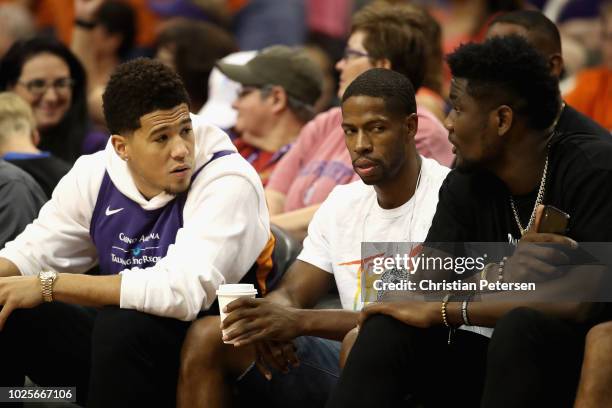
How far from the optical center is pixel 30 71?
605 cm

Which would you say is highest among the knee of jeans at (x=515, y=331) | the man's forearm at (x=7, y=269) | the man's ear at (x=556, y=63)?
the man's ear at (x=556, y=63)

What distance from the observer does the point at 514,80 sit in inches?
140

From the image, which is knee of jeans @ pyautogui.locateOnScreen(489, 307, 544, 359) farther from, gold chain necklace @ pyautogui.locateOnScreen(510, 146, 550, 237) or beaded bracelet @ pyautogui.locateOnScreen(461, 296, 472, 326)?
gold chain necklace @ pyautogui.locateOnScreen(510, 146, 550, 237)

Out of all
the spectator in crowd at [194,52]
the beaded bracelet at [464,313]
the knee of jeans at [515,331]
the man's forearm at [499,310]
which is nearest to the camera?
the knee of jeans at [515,331]

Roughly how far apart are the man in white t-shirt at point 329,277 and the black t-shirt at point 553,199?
28 centimetres

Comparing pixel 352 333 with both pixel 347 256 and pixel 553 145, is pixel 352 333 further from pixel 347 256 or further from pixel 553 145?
pixel 553 145

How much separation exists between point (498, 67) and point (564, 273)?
2.20 ft

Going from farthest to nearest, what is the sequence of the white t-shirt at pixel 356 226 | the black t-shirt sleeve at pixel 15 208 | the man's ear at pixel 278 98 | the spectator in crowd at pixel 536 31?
the man's ear at pixel 278 98, the spectator in crowd at pixel 536 31, the black t-shirt sleeve at pixel 15 208, the white t-shirt at pixel 356 226

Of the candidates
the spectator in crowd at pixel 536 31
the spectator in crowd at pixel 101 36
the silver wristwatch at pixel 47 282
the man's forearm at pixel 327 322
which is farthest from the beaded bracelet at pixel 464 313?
the spectator in crowd at pixel 101 36

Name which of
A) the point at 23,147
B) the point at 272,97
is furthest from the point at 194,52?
the point at 23,147

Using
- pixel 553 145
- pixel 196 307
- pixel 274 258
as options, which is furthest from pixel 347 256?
pixel 553 145

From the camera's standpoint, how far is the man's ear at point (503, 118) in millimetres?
3537

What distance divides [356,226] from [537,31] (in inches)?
48.3

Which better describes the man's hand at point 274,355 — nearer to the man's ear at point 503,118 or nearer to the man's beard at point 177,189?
the man's beard at point 177,189
